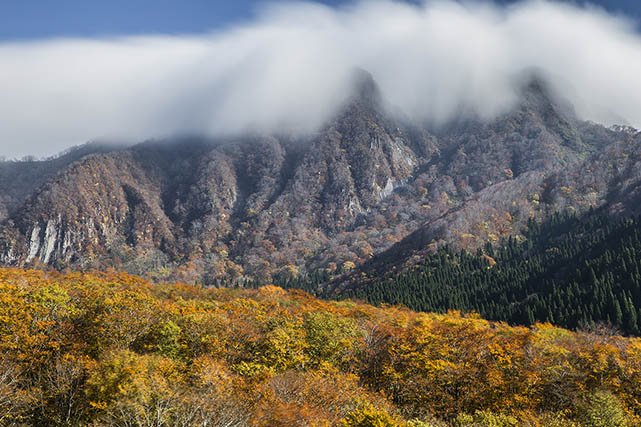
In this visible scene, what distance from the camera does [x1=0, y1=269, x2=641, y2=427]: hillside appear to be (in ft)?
93.9

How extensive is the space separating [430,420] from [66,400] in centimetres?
2692

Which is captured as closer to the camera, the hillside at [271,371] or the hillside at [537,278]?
the hillside at [271,371]

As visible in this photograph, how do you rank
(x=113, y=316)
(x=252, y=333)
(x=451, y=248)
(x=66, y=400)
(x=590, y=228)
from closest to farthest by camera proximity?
(x=66, y=400) → (x=113, y=316) → (x=252, y=333) → (x=590, y=228) → (x=451, y=248)

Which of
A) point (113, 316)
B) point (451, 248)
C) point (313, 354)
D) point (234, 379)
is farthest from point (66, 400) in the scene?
point (451, 248)

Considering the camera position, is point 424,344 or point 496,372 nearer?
point 496,372

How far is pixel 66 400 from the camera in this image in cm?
3388

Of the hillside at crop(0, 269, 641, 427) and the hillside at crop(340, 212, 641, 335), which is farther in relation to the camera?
the hillside at crop(340, 212, 641, 335)

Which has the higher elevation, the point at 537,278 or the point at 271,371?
the point at 271,371

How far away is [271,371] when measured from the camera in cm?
A: 3606

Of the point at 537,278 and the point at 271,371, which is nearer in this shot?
the point at 271,371

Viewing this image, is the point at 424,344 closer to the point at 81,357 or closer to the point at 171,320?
the point at 171,320

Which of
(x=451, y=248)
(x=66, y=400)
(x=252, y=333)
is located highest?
(x=252, y=333)

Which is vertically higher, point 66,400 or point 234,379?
point 234,379

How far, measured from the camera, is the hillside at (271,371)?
28.6m
